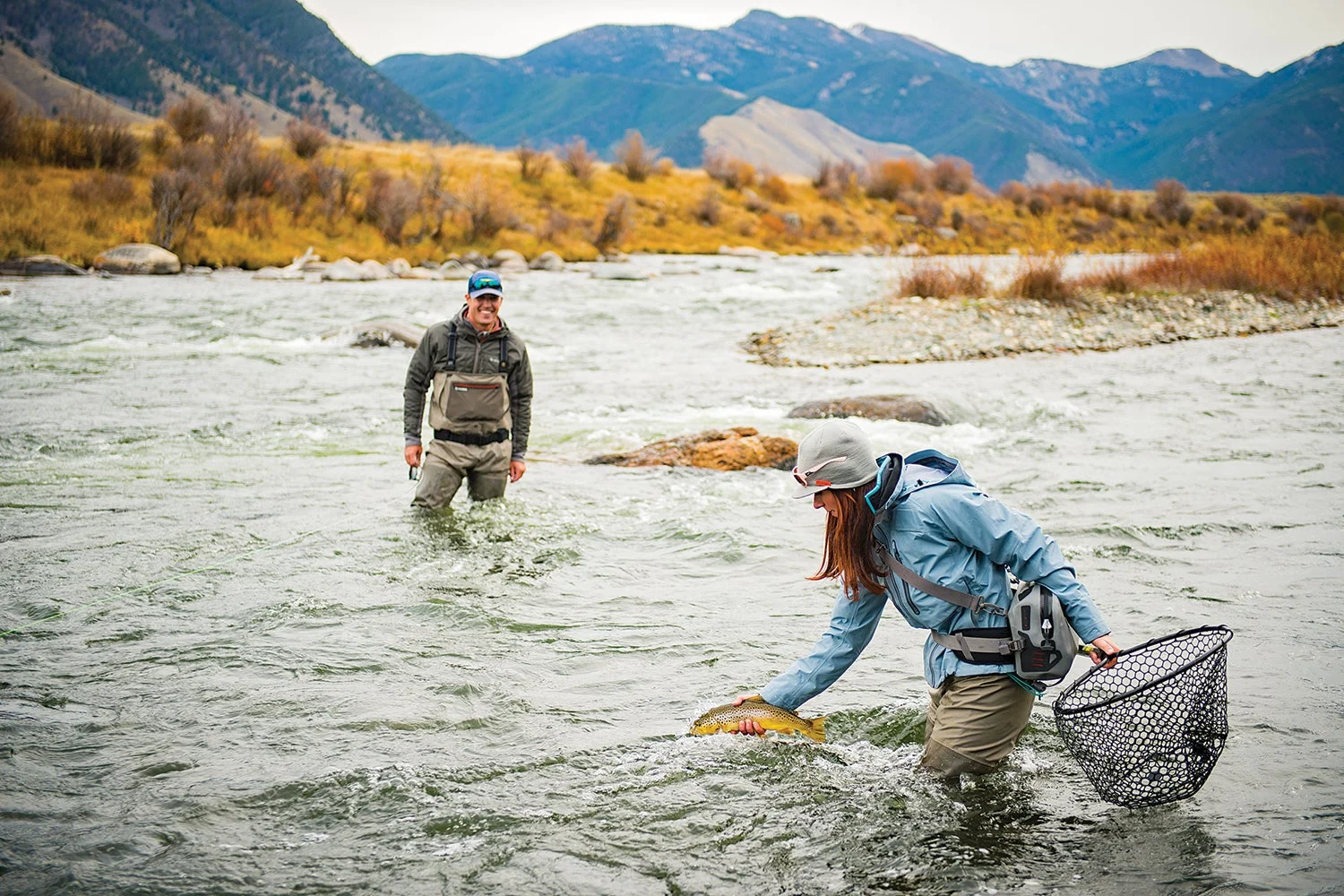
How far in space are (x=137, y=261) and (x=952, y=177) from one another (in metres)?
42.2

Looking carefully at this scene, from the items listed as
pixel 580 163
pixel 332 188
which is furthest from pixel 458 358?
pixel 580 163

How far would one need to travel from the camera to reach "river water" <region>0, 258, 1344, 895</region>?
3.74 meters

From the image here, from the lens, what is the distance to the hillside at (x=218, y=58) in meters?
127

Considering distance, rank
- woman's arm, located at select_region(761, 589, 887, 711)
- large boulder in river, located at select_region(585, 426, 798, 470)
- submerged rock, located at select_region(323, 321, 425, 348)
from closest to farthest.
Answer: woman's arm, located at select_region(761, 589, 887, 711)
large boulder in river, located at select_region(585, 426, 798, 470)
submerged rock, located at select_region(323, 321, 425, 348)

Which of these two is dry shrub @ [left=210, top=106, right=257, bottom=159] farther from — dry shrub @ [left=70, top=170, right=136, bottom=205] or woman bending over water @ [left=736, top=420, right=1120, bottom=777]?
woman bending over water @ [left=736, top=420, right=1120, bottom=777]

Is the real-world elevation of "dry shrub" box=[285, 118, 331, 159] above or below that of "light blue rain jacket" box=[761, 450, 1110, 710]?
above

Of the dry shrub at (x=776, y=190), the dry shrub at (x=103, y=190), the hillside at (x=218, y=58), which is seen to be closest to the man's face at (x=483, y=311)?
the dry shrub at (x=103, y=190)

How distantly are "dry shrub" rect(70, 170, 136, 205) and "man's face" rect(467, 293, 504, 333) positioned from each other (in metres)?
24.8

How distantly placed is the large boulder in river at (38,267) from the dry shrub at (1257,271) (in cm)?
2343

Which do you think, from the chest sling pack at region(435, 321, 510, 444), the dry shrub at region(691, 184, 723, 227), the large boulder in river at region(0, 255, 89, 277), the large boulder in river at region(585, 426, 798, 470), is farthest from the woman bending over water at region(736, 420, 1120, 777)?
the dry shrub at region(691, 184, 723, 227)

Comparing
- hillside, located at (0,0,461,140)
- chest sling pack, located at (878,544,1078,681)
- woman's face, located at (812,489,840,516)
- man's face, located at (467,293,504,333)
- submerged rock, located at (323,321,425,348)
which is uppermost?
hillside, located at (0,0,461,140)

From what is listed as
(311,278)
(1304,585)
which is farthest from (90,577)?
(311,278)

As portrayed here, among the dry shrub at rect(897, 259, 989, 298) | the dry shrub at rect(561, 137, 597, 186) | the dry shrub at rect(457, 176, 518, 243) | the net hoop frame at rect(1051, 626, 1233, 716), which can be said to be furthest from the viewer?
the dry shrub at rect(561, 137, 597, 186)

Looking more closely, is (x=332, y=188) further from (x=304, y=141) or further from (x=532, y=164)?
(x=532, y=164)
